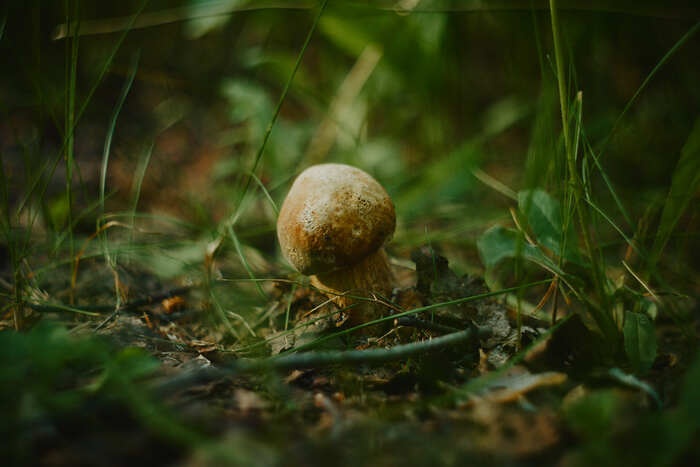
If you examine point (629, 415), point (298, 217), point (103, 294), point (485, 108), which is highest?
point (485, 108)

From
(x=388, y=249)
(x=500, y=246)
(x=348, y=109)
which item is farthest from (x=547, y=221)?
(x=348, y=109)

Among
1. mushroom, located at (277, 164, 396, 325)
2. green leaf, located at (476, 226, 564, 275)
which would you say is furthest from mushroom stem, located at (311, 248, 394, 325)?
green leaf, located at (476, 226, 564, 275)

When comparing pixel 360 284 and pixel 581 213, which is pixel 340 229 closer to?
pixel 360 284

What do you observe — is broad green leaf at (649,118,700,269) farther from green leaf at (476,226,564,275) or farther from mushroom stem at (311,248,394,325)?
mushroom stem at (311,248,394,325)

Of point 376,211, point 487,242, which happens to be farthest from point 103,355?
point 487,242

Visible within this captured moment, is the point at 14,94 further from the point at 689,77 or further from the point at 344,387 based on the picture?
the point at 689,77
